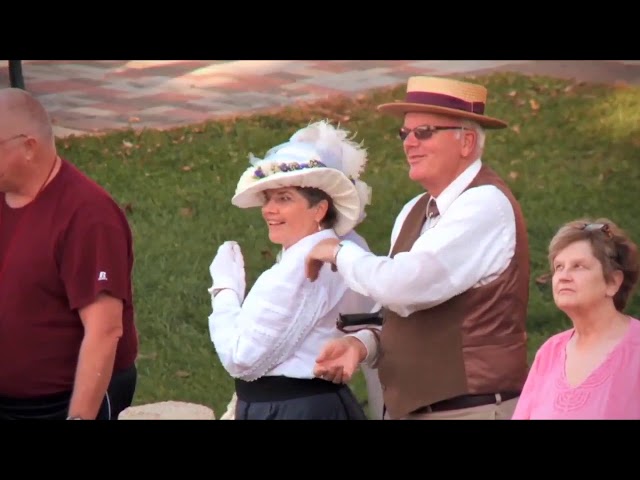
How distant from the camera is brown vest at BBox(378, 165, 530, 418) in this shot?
365 centimetres

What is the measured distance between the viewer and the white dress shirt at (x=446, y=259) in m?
3.60

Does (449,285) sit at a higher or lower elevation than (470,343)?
higher

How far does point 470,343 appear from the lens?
3646 mm

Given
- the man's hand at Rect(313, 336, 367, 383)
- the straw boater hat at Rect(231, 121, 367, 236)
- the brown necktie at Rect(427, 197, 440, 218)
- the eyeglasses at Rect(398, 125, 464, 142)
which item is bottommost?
the man's hand at Rect(313, 336, 367, 383)

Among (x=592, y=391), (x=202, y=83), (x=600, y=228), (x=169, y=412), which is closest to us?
(x=592, y=391)

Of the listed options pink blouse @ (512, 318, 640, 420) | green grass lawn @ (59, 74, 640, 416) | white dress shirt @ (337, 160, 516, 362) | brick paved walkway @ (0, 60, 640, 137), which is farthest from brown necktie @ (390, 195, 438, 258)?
brick paved walkway @ (0, 60, 640, 137)

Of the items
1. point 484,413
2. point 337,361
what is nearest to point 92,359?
point 337,361

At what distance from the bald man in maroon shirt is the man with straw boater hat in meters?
0.64

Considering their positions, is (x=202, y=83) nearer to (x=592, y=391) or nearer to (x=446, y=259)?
(x=446, y=259)

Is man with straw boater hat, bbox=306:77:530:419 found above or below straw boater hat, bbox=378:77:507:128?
below

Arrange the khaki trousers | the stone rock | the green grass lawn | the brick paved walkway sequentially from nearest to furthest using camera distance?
1. the khaki trousers
2. the stone rock
3. the green grass lawn
4. the brick paved walkway

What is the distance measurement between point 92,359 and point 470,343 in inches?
45.0

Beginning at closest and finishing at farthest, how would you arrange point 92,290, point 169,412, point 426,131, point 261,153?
point 92,290 → point 426,131 → point 169,412 → point 261,153

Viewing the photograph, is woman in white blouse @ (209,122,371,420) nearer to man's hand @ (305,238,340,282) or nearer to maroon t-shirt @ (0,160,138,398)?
man's hand @ (305,238,340,282)
